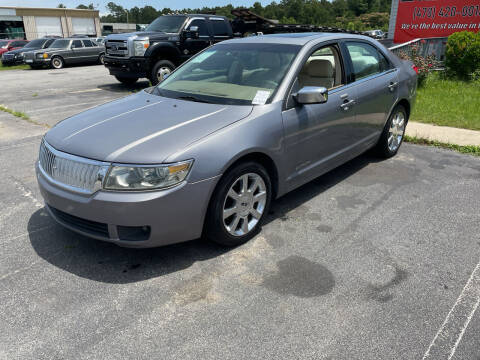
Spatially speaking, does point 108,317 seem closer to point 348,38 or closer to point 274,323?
point 274,323

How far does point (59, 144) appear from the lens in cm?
331

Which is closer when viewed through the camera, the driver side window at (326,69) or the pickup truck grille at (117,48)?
the driver side window at (326,69)

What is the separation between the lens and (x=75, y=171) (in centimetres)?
306

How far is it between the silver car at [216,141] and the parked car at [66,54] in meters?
18.2

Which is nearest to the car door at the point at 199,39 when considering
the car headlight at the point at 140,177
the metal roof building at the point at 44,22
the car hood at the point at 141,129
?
the car hood at the point at 141,129

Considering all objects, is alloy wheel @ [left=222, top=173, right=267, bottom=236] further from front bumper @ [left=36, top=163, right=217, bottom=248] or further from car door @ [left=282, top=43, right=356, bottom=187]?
car door @ [left=282, top=43, right=356, bottom=187]

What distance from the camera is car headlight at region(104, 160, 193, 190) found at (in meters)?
2.90

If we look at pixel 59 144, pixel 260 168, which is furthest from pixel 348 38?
pixel 59 144

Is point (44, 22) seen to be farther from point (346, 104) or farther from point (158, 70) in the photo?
point (346, 104)

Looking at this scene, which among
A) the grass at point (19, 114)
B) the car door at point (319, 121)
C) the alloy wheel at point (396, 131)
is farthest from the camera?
the grass at point (19, 114)

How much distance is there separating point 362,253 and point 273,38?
2.48 meters

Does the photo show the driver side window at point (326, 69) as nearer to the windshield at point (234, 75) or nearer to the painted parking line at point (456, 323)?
the windshield at point (234, 75)

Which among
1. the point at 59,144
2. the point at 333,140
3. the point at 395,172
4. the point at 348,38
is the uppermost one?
the point at 348,38

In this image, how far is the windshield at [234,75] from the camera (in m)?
3.83
